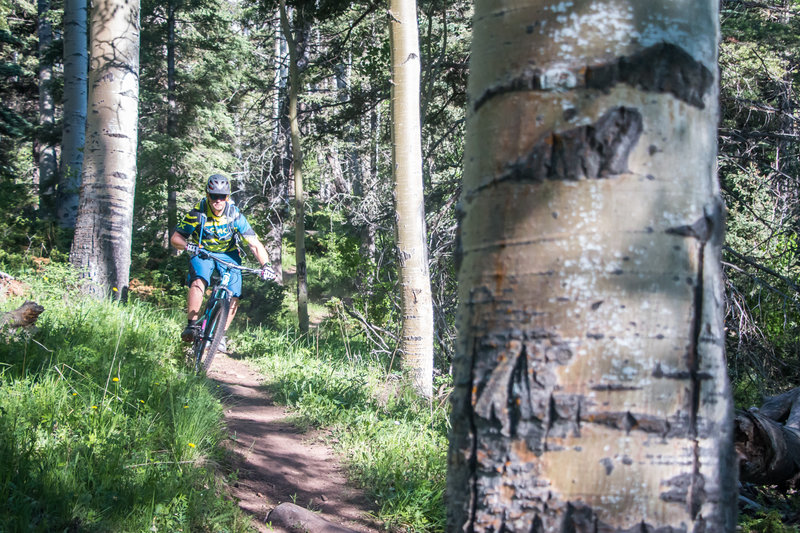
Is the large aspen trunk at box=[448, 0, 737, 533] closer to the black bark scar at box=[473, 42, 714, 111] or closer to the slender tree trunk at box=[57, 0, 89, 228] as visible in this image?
the black bark scar at box=[473, 42, 714, 111]

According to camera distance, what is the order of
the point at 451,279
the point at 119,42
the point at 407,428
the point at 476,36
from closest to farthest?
the point at 476,36 → the point at 407,428 → the point at 119,42 → the point at 451,279

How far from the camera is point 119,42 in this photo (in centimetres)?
761

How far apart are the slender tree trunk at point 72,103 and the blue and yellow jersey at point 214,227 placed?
20.5 feet

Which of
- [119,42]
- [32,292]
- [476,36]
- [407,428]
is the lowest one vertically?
[407,428]

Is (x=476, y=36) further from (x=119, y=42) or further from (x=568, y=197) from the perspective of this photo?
(x=119, y=42)

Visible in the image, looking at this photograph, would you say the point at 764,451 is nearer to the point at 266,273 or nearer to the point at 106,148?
the point at 266,273

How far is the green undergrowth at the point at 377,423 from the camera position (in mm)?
3996

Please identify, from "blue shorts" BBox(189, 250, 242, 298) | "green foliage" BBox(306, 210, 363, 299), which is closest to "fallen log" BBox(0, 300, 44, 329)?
"blue shorts" BBox(189, 250, 242, 298)

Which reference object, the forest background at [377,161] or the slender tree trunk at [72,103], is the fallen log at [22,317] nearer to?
the forest background at [377,161]

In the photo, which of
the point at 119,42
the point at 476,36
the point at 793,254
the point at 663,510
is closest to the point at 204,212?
the point at 119,42

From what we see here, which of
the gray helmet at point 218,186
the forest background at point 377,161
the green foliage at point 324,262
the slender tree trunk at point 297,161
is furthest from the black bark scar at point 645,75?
the green foliage at point 324,262

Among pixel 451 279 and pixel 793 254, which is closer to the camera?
pixel 793 254

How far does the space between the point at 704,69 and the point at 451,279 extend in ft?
23.6

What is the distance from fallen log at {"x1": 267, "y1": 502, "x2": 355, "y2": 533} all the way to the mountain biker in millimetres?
3151
